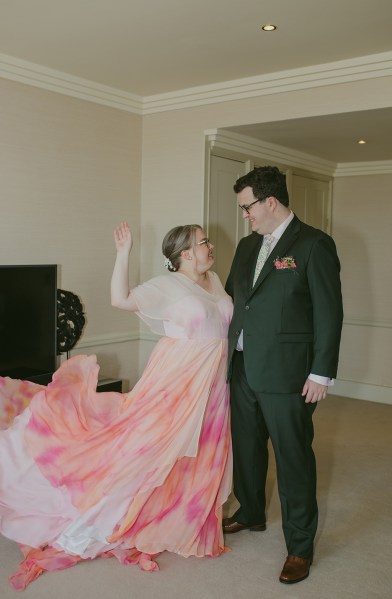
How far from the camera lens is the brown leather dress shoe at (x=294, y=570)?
2.74 m

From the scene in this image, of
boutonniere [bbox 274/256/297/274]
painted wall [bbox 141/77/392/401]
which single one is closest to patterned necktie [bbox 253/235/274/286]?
boutonniere [bbox 274/256/297/274]

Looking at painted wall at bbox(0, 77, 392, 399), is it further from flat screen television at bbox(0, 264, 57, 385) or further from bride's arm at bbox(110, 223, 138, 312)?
bride's arm at bbox(110, 223, 138, 312)

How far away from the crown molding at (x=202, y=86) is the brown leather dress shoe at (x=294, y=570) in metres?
2.85

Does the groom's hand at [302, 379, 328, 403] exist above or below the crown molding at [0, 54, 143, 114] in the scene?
below

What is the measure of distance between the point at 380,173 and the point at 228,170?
203cm

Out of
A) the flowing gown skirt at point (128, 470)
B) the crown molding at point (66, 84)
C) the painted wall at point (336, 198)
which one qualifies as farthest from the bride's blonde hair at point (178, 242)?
the crown molding at point (66, 84)

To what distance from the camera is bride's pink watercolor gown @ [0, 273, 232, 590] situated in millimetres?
2807

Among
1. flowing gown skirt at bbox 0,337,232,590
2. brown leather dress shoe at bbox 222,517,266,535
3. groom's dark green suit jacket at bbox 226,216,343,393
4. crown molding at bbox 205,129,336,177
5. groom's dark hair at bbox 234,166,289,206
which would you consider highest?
crown molding at bbox 205,129,336,177

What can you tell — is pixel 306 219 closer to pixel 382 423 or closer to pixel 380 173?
pixel 380 173

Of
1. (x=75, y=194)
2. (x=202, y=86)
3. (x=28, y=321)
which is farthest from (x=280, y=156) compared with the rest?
(x=28, y=321)

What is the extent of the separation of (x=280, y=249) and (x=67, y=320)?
6.98 ft

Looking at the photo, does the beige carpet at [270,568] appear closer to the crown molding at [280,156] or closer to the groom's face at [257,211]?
the groom's face at [257,211]

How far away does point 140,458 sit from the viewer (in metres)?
2.82

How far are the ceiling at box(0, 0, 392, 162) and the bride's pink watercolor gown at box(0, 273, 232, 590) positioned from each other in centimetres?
145
